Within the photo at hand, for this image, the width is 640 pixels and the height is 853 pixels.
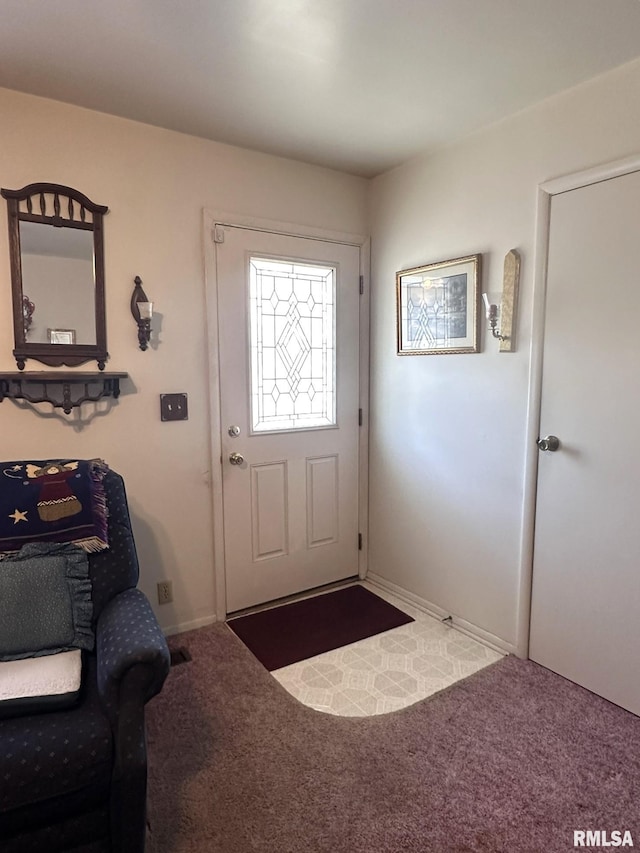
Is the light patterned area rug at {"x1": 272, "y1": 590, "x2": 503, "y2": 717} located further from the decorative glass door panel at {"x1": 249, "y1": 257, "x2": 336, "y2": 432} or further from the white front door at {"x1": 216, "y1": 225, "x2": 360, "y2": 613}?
the decorative glass door panel at {"x1": 249, "y1": 257, "x2": 336, "y2": 432}

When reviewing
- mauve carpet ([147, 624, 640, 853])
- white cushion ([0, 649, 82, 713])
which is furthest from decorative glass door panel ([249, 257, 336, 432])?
white cushion ([0, 649, 82, 713])

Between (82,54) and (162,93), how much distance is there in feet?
1.09

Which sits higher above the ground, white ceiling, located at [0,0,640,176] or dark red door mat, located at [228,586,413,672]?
white ceiling, located at [0,0,640,176]

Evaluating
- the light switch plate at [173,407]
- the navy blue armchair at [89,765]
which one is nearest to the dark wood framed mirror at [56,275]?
the light switch plate at [173,407]

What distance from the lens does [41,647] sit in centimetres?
153

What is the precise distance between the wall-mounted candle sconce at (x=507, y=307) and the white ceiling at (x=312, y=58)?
64 centimetres

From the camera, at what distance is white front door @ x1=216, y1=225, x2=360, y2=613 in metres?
2.62

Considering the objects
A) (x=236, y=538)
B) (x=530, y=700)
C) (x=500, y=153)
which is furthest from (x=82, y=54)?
(x=530, y=700)

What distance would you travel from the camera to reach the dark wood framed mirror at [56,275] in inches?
80.9

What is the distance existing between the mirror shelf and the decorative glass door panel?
0.72 meters

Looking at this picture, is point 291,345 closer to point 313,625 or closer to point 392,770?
point 313,625

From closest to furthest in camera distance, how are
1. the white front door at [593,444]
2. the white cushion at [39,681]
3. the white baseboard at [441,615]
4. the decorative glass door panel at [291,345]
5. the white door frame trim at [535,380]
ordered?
the white cushion at [39,681] → the white front door at [593,444] → the white door frame trim at [535,380] → the white baseboard at [441,615] → the decorative glass door panel at [291,345]

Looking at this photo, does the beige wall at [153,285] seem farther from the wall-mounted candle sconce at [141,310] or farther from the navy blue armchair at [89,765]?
the navy blue armchair at [89,765]
